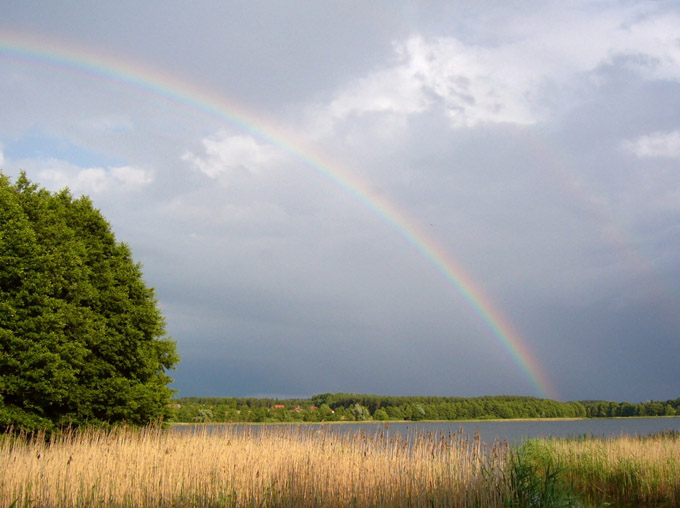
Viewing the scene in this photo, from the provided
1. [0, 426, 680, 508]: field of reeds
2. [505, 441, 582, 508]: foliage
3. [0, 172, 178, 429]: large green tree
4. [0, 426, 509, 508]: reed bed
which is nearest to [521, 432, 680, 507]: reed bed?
[505, 441, 582, 508]: foliage

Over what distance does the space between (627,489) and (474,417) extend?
306 feet

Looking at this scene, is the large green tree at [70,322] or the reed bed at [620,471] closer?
the reed bed at [620,471]

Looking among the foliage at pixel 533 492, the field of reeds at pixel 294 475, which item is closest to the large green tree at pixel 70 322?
the field of reeds at pixel 294 475

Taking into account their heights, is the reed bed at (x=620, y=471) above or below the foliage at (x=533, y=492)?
below

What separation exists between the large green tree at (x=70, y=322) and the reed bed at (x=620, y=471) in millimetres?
13796

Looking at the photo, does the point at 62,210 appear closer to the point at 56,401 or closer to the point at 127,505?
the point at 56,401

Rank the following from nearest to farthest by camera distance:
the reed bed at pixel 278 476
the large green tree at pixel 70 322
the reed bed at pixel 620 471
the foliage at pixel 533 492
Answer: the reed bed at pixel 278 476 → the foliage at pixel 533 492 → the reed bed at pixel 620 471 → the large green tree at pixel 70 322

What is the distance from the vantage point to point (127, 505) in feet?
23.4

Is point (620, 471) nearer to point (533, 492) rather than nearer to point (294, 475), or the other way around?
point (533, 492)

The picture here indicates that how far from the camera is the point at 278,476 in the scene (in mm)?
8180

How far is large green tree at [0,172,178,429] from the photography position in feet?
52.6

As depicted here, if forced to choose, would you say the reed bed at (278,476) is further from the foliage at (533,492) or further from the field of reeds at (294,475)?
the foliage at (533,492)

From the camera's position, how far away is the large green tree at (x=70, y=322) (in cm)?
1605

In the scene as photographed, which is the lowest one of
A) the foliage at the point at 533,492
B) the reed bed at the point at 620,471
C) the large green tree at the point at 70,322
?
the reed bed at the point at 620,471
